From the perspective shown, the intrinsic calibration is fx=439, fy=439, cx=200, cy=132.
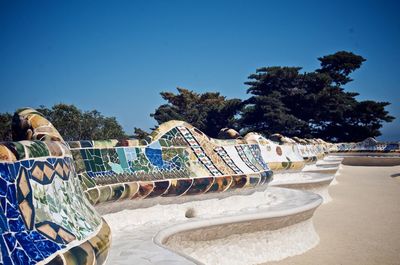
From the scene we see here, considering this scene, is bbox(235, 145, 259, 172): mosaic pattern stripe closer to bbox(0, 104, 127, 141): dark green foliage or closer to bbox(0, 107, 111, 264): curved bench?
bbox(0, 107, 111, 264): curved bench

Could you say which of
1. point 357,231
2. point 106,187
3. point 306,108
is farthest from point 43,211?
point 306,108

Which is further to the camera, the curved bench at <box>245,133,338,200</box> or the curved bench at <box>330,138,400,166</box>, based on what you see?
the curved bench at <box>330,138,400,166</box>

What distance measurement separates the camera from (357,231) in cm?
619

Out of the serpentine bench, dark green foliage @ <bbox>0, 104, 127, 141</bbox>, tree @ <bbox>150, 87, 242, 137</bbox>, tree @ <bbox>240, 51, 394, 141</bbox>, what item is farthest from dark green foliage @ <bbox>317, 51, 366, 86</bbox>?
the serpentine bench

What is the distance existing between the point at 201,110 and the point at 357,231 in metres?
A: 30.8

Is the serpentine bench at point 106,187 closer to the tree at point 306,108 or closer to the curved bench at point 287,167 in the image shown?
the curved bench at point 287,167

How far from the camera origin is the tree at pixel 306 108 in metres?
32.7

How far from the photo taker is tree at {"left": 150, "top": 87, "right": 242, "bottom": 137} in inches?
1324

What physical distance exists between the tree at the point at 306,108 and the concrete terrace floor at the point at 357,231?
22341 millimetres

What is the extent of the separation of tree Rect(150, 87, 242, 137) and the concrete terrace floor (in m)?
23.2

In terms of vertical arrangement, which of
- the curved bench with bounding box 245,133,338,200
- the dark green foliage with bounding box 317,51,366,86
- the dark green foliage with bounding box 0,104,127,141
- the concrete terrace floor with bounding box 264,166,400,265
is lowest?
the concrete terrace floor with bounding box 264,166,400,265

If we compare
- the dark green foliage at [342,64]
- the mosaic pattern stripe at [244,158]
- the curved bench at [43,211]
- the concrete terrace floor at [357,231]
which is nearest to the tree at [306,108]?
the dark green foliage at [342,64]

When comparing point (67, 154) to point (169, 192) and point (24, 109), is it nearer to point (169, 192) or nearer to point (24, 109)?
point (24, 109)

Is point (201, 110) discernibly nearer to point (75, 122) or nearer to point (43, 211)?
point (75, 122)
